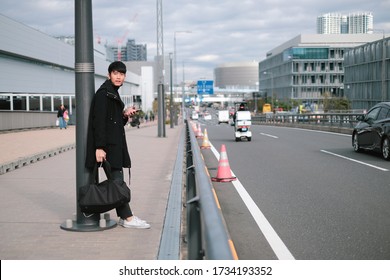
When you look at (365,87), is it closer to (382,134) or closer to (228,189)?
(382,134)

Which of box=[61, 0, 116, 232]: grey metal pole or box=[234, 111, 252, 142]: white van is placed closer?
box=[61, 0, 116, 232]: grey metal pole

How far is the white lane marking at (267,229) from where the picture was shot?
5770 millimetres

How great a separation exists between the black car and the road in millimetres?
503

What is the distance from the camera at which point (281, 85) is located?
136250mm

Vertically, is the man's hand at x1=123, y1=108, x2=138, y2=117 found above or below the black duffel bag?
above

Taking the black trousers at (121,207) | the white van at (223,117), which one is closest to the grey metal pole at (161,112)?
the black trousers at (121,207)

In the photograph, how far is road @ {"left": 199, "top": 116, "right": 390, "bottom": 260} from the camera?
5992 millimetres

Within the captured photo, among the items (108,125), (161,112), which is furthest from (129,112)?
(161,112)

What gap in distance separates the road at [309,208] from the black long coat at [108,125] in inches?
67.4

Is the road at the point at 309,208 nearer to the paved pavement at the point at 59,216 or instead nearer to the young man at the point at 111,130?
the paved pavement at the point at 59,216

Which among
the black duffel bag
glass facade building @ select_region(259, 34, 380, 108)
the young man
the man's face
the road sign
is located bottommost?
the black duffel bag

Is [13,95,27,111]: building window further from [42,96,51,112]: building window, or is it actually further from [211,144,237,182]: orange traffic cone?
[211,144,237,182]: orange traffic cone

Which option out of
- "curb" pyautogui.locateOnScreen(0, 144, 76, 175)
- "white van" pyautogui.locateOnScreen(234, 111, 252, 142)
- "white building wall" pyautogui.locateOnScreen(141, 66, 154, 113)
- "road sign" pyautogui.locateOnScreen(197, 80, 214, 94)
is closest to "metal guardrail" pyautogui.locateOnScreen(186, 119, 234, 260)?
"curb" pyautogui.locateOnScreen(0, 144, 76, 175)
